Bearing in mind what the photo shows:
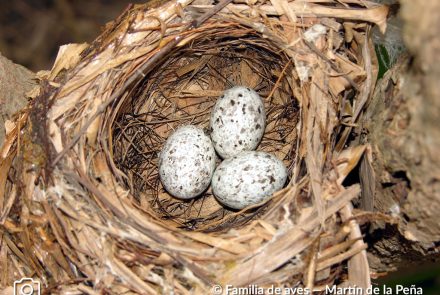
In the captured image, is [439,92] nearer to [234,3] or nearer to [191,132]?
[234,3]

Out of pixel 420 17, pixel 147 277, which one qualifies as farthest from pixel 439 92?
pixel 147 277

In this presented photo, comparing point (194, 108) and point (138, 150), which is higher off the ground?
point (194, 108)

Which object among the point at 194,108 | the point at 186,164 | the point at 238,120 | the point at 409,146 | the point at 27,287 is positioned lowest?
the point at 27,287

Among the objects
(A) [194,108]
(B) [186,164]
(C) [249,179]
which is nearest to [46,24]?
(A) [194,108]

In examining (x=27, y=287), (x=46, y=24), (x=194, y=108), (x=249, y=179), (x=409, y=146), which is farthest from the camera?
(x=46, y=24)

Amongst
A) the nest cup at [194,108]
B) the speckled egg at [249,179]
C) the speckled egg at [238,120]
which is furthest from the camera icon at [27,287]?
the speckled egg at [238,120]

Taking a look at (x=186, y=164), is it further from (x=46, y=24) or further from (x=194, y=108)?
(x=46, y=24)
